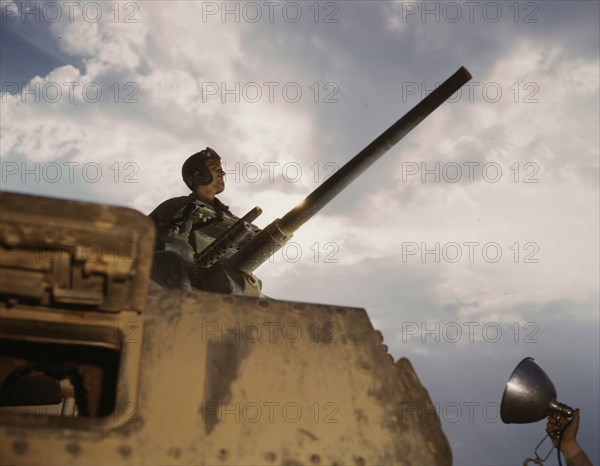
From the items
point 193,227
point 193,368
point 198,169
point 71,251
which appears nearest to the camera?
point 71,251

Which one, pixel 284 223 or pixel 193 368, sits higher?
pixel 284 223

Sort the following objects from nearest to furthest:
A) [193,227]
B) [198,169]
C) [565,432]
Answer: [565,432], [193,227], [198,169]

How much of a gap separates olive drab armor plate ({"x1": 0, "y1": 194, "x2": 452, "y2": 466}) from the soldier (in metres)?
1.55

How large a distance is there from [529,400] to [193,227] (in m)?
2.86

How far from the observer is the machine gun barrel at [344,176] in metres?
3.47

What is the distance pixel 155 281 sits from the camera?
3.39m

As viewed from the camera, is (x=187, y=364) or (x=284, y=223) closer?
(x=187, y=364)

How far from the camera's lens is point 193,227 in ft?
13.8

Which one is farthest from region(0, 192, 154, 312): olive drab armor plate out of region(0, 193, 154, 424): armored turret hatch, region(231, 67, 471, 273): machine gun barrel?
region(231, 67, 471, 273): machine gun barrel

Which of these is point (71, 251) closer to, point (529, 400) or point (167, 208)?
point (167, 208)

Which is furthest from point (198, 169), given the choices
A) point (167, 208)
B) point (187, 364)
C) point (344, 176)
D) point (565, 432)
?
point (565, 432)

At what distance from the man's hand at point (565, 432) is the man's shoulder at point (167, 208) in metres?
3.24

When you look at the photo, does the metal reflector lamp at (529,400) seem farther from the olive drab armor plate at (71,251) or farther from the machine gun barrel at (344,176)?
the olive drab armor plate at (71,251)

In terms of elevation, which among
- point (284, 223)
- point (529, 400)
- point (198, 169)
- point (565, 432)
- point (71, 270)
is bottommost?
point (565, 432)
